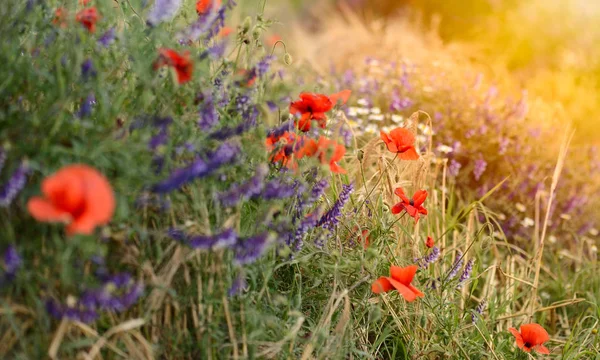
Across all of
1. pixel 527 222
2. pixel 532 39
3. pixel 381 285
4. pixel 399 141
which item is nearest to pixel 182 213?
pixel 381 285

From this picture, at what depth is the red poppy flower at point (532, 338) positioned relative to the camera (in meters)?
1.67

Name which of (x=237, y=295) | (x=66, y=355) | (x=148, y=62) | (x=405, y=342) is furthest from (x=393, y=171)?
(x=66, y=355)

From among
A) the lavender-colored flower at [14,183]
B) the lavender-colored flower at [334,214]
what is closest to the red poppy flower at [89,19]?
the lavender-colored flower at [14,183]

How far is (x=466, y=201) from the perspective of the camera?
3018mm

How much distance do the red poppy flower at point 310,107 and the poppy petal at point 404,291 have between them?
0.44 meters

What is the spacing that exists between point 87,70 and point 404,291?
0.83 m

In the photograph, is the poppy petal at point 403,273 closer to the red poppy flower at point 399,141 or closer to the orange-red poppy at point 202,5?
the red poppy flower at point 399,141

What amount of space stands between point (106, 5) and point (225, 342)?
779 millimetres

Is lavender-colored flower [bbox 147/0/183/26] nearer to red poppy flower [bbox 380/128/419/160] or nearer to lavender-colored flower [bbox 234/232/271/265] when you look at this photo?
lavender-colored flower [bbox 234/232/271/265]

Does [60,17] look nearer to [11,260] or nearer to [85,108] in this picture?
[85,108]

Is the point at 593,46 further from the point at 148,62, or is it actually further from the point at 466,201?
the point at 148,62

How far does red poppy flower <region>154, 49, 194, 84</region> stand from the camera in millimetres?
1198

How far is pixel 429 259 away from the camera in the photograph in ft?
5.98

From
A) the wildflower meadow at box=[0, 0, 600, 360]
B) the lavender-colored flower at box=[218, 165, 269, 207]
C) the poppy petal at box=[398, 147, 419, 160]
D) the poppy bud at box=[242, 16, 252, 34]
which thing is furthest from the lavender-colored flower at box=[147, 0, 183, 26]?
the poppy petal at box=[398, 147, 419, 160]
